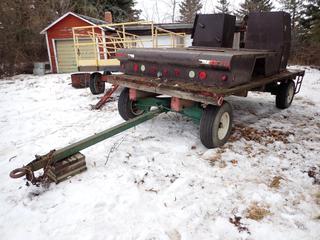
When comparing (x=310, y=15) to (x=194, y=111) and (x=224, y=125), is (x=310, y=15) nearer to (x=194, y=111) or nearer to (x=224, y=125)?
(x=224, y=125)

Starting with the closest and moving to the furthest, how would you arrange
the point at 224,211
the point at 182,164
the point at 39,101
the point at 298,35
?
the point at 224,211 → the point at 182,164 → the point at 39,101 → the point at 298,35

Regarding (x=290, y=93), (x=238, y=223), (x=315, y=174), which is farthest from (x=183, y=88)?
(x=290, y=93)

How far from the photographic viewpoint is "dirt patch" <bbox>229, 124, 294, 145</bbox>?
14.7 feet

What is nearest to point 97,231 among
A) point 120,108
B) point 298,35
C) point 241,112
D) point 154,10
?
point 120,108

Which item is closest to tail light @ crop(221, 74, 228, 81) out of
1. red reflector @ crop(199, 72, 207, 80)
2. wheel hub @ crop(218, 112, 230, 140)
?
red reflector @ crop(199, 72, 207, 80)

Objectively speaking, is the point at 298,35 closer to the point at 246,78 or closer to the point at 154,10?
the point at 154,10

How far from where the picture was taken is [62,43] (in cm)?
1697

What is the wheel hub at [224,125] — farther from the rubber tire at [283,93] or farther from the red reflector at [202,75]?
the rubber tire at [283,93]

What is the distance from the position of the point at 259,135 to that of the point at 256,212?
7.40 feet

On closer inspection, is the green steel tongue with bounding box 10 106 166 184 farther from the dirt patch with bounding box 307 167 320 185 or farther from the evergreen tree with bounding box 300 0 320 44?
the evergreen tree with bounding box 300 0 320 44

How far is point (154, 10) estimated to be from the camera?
36656 mm

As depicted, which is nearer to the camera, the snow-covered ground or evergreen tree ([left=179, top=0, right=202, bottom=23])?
the snow-covered ground

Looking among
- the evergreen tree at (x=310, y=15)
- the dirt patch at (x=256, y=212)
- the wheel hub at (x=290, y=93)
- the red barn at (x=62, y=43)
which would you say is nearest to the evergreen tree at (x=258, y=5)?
the evergreen tree at (x=310, y=15)

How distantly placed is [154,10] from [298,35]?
774 inches
